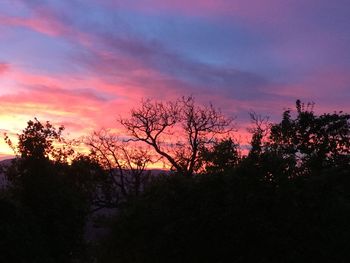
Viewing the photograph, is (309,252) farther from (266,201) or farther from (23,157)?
(23,157)

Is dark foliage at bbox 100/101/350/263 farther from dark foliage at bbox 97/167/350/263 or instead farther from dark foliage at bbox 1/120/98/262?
dark foliage at bbox 1/120/98/262

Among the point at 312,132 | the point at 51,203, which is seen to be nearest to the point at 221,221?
the point at 51,203

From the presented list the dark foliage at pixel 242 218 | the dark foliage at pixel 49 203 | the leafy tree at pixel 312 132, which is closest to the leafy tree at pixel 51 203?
the dark foliage at pixel 49 203

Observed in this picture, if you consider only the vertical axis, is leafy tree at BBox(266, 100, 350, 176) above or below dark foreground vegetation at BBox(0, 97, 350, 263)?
above

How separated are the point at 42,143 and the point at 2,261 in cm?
844

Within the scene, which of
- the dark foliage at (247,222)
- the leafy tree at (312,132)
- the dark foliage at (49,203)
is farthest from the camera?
the leafy tree at (312,132)

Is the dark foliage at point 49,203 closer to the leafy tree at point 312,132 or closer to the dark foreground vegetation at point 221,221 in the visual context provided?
the dark foreground vegetation at point 221,221

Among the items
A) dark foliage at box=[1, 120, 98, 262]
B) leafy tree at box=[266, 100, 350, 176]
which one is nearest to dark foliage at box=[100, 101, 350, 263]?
dark foliage at box=[1, 120, 98, 262]

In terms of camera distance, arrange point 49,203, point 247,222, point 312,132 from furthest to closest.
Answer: point 312,132 < point 49,203 < point 247,222

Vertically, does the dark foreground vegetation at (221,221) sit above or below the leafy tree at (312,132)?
below

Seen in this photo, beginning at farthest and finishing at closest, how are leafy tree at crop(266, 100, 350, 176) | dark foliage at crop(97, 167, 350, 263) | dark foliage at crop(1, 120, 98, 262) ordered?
leafy tree at crop(266, 100, 350, 176) < dark foliage at crop(1, 120, 98, 262) < dark foliage at crop(97, 167, 350, 263)

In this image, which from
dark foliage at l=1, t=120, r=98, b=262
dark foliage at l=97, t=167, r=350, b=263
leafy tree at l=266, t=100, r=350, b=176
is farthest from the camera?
leafy tree at l=266, t=100, r=350, b=176

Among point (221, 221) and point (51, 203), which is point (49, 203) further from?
point (221, 221)

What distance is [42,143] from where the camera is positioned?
23234 millimetres
